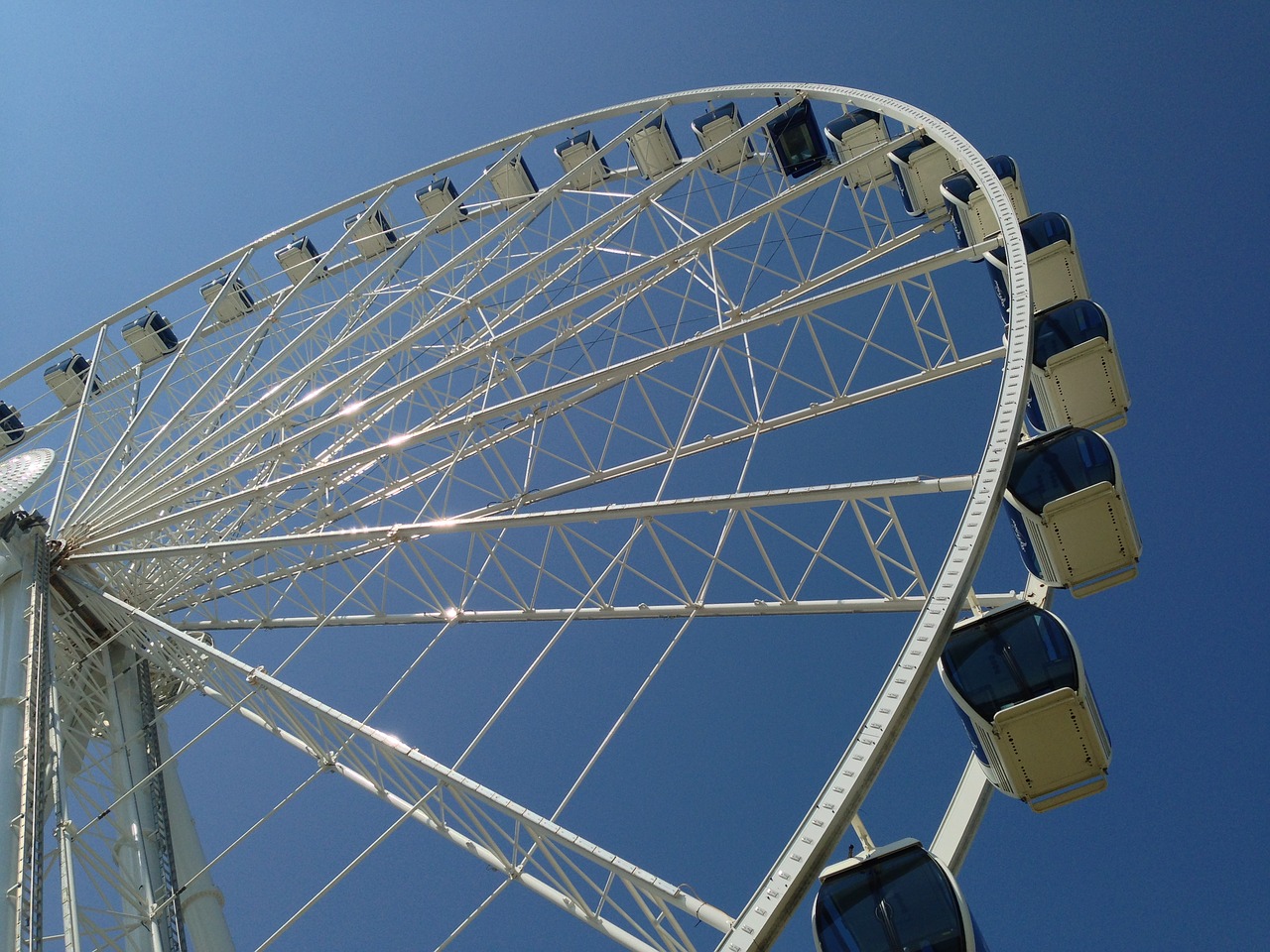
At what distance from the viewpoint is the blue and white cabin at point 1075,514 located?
839 centimetres

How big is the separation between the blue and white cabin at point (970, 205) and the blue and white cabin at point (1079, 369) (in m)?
3.20

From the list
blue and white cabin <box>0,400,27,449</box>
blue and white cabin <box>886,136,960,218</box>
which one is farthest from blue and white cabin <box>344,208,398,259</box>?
blue and white cabin <box>886,136,960,218</box>

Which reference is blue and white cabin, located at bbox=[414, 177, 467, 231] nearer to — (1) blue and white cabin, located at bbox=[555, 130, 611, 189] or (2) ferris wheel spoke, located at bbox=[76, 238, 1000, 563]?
(1) blue and white cabin, located at bbox=[555, 130, 611, 189]

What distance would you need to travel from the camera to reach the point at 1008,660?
721cm

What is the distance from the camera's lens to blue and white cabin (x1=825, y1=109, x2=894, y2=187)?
59.0ft

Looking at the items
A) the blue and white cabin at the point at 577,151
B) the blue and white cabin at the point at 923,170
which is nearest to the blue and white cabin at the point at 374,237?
the blue and white cabin at the point at 577,151

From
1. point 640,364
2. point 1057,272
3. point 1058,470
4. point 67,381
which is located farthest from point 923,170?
A: point 67,381

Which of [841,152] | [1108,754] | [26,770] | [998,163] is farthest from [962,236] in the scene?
[26,770]

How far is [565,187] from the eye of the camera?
18.9 meters

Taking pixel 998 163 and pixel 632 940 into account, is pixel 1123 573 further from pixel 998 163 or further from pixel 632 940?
pixel 998 163

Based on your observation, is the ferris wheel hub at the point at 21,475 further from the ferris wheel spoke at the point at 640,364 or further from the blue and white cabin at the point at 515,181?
the blue and white cabin at the point at 515,181

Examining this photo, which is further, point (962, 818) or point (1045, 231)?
point (1045, 231)

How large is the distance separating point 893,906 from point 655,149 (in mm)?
16762

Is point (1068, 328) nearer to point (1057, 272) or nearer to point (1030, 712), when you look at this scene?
point (1057, 272)
